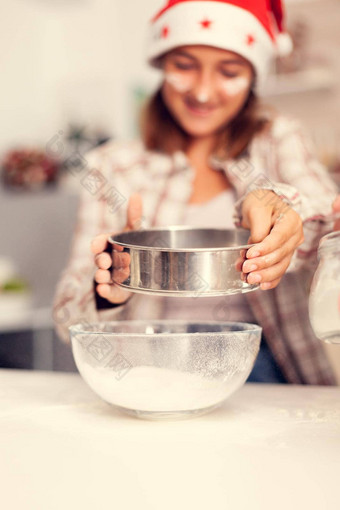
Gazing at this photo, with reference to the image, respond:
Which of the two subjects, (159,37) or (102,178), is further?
(102,178)

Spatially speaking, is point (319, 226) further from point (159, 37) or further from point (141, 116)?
point (141, 116)

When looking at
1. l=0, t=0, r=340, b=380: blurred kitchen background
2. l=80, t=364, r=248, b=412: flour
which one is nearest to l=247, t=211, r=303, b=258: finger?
l=80, t=364, r=248, b=412: flour

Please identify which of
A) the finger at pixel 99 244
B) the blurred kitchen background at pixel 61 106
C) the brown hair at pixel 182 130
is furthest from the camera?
the blurred kitchen background at pixel 61 106

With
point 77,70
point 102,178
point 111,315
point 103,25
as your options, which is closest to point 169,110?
point 102,178

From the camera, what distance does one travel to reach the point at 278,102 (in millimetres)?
3146

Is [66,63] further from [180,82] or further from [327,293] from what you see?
[327,293]

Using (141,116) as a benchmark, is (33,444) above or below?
below

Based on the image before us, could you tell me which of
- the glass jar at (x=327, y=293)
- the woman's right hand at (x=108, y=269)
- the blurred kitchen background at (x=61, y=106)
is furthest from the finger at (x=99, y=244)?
the blurred kitchen background at (x=61, y=106)

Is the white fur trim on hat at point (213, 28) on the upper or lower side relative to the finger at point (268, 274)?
upper

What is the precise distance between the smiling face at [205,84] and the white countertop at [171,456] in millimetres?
598

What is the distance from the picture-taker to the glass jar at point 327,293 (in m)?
0.52

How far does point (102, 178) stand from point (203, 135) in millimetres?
222

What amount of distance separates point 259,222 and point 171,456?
10.7 inches

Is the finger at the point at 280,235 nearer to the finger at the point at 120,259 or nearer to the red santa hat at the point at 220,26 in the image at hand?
the finger at the point at 120,259
